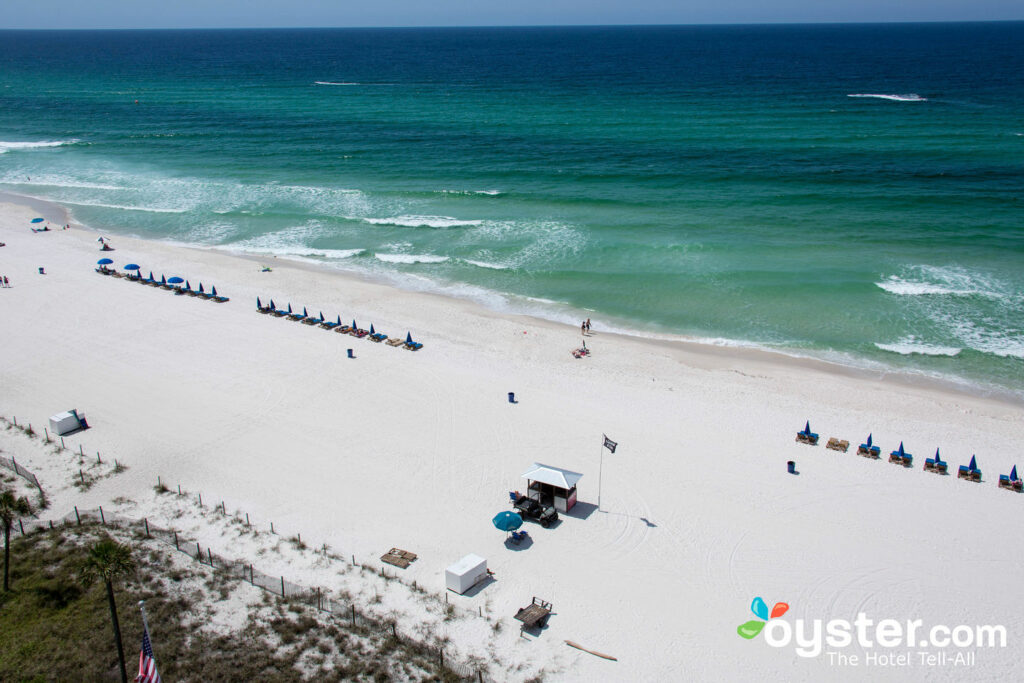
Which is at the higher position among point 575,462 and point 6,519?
point 6,519

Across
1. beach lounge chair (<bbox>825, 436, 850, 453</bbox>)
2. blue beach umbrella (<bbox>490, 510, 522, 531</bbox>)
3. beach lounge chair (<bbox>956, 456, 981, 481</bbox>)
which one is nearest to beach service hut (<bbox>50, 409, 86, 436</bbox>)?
blue beach umbrella (<bbox>490, 510, 522, 531</bbox>)

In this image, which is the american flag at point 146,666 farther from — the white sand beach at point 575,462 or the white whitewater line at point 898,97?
the white whitewater line at point 898,97

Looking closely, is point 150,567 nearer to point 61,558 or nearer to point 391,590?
point 61,558

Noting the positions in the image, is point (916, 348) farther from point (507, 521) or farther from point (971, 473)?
point (507, 521)

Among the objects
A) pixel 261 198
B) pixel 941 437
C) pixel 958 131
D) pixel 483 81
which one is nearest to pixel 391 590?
pixel 941 437

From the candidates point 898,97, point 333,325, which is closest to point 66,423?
point 333,325

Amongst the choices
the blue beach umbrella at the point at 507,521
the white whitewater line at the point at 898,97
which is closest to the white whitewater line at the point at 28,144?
the blue beach umbrella at the point at 507,521

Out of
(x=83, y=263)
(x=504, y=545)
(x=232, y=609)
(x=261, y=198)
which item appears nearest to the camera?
(x=232, y=609)
